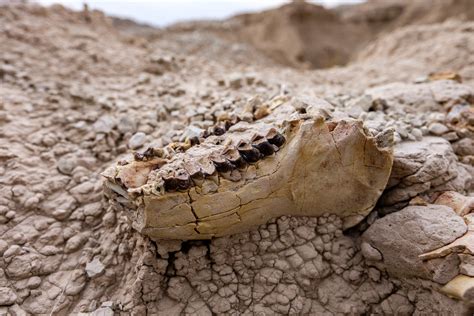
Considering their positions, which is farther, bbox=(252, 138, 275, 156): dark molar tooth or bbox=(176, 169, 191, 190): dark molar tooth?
bbox=(252, 138, 275, 156): dark molar tooth

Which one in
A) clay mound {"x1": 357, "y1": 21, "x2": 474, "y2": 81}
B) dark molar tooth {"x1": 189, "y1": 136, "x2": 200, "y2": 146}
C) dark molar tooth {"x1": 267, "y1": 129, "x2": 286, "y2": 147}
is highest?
dark molar tooth {"x1": 267, "y1": 129, "x2": 286, "y2": 147}

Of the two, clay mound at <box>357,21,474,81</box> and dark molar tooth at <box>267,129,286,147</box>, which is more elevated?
dark molar tooth at <box>267,129,286,147</box>

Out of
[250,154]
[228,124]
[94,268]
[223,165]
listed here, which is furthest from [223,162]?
[94,268]

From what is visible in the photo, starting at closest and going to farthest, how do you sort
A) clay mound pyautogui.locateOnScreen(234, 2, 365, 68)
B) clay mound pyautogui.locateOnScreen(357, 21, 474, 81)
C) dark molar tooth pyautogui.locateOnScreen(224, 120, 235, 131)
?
1. dark molar tooth pyautogui.locateOnScreen(224, 120, 235, 131)
2. clay mound pyautogui.locateOnScreen(357, 21, 474, 81)
3. clay mound pyautogui.locateOnScreen(234, 2, 365, 68)

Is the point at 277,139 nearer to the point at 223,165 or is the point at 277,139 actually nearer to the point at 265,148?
the point at 265,148

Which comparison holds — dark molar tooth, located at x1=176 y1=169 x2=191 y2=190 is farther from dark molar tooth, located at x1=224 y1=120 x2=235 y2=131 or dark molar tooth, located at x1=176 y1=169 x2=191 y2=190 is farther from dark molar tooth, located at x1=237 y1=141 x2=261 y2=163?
dark molar tooth, located at x1=224 y1=120 x2=235 y2=131

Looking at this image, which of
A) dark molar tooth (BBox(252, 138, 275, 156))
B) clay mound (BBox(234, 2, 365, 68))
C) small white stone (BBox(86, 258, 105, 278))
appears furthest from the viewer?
clay mound (BBox(234, 2, 365, 68))

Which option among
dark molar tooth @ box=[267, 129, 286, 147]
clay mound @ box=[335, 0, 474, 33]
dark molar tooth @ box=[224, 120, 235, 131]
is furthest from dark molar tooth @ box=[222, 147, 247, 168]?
clay mound @ box=[335, 0, 474, 33]
